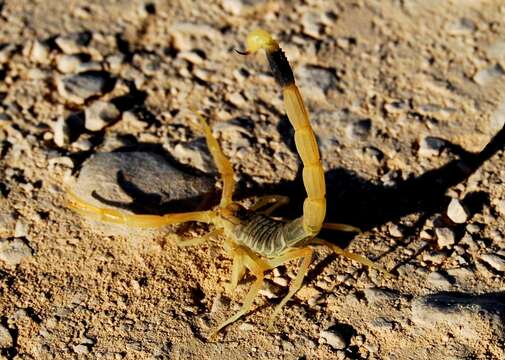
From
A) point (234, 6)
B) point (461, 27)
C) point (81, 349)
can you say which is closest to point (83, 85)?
point (234, 6)

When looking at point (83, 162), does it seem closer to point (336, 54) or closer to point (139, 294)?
point (139, 294)

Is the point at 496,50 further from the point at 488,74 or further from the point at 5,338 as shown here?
the point at 5,338

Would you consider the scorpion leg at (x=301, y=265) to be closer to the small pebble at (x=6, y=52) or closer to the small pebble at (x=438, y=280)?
the small pebble at (x=438, y=280)

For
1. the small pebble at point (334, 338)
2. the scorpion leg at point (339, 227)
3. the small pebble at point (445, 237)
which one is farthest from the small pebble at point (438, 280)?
the small pebble at point (334, 338)

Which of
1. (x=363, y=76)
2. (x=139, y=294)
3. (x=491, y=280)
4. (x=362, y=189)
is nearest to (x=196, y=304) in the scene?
(x=139, y=294)

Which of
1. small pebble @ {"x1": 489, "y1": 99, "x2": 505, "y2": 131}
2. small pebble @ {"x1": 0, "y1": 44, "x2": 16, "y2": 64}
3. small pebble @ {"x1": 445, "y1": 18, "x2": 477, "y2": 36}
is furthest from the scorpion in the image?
small pebble @ {"x1": 445, "y1": 18, "x2": 477, "y2": 36}

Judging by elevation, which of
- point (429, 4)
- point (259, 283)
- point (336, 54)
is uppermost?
point (429, 4)
